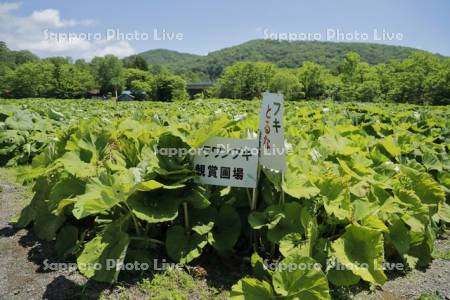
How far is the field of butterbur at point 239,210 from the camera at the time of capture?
2398 millimetres

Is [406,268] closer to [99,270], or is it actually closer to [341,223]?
[341,223]

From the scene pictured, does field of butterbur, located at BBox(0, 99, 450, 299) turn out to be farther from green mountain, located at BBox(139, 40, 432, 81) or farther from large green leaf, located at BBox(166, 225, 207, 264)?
green mountain, located at BBox(139, 40, 432, 81)

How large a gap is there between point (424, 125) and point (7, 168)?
24.5 ft

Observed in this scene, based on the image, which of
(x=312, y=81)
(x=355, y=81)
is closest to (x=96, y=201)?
(x=312, y=81)

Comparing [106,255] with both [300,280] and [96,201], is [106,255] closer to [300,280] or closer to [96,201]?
[96,201]

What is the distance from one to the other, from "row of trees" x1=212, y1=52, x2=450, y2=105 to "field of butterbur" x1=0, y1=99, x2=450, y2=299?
138ft

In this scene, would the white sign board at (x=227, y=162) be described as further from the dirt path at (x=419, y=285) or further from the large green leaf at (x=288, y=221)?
the dirt path at (x=419, y=285)

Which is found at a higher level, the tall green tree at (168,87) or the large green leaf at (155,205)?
the tall green tree at (168,87)

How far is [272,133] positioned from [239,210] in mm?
768

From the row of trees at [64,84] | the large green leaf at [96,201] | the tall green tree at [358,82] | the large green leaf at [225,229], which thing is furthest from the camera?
the row of trees at [64,84]

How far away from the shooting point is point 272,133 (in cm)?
263

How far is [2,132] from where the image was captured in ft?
22.7

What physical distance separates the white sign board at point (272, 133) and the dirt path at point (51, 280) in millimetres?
1166

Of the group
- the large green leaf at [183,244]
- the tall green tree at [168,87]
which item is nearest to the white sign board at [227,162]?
the large green leaf at [183,244]
